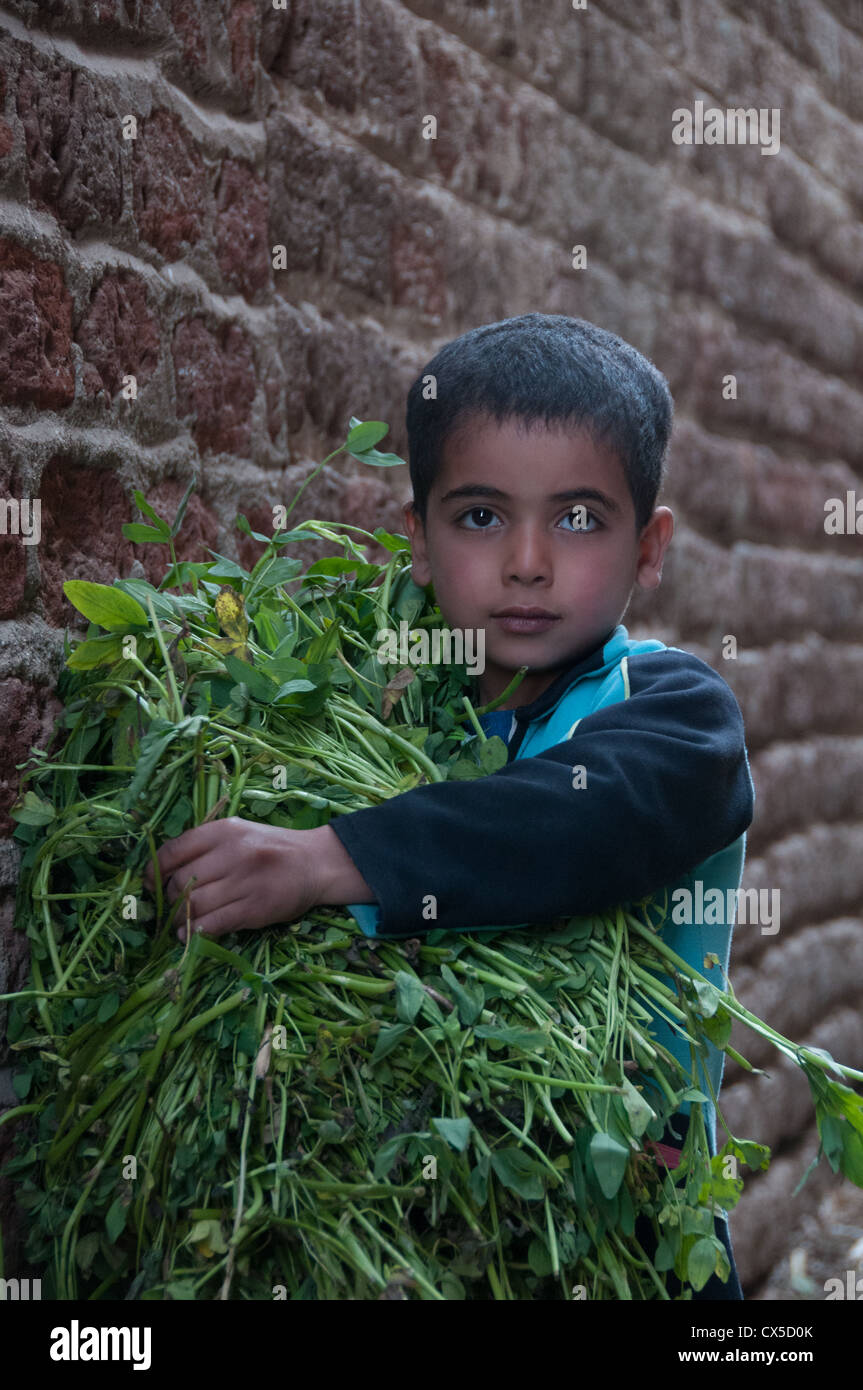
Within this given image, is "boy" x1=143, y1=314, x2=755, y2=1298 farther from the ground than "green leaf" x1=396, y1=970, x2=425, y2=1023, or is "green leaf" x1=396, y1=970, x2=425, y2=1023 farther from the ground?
"boy" x1=143, y1=314, x2=755, y2=1298

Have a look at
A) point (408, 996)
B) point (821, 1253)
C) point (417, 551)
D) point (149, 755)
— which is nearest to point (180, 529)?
point (417, 551)

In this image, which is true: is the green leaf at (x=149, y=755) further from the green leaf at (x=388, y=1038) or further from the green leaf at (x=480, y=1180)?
the green leaf at (x=480, y=1180)

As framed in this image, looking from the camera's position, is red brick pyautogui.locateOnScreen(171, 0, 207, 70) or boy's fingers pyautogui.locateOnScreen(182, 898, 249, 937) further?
red brick pyautogui.locateOnScreen(171, 0, 207, 70)

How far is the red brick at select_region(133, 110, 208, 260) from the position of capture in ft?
5.60

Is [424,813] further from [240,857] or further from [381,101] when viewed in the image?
[381,101]

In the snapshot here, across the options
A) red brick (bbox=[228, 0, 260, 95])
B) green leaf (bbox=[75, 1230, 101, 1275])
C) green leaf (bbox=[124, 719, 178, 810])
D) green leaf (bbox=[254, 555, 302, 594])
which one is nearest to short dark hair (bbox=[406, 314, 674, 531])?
green leaf (bbox=[254, 555, 302, 594])

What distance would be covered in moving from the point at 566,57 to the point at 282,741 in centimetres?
234

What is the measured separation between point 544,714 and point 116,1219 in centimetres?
72

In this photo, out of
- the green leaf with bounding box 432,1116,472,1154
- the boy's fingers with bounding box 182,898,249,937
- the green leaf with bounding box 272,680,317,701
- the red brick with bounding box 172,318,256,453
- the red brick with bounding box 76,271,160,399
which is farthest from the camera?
the red brick with bounding box 172,318,256,453

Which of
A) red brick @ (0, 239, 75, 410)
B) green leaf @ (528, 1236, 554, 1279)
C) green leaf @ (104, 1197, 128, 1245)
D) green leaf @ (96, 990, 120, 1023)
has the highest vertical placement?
red brick @ (0, 239, 75, 410)

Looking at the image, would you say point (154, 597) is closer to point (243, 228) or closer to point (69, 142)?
point (69, 142)

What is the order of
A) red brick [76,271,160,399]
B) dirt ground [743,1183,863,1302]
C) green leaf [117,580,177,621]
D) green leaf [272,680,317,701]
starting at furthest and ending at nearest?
dirt ground [743,1183,863,1302]
red brick [76,271,160,399]
green leaf [117,580,177,621]
green leaf [272,680,317,701]

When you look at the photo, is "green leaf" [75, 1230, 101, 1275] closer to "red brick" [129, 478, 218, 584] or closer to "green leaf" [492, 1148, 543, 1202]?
"green leaf" [492, 1148, 543, 1202]

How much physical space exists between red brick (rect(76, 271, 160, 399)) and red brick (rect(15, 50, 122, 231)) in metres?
0.08
